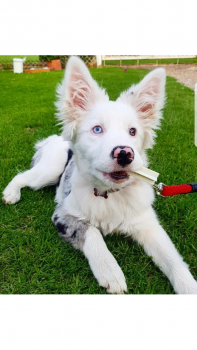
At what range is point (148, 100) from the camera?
247cm

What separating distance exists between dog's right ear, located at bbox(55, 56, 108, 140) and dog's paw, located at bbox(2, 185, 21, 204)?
1047 millimetres

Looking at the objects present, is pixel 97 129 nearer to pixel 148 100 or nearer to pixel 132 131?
pixel 132 131

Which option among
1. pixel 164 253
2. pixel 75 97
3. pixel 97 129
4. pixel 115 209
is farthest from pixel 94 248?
pixel 75 97

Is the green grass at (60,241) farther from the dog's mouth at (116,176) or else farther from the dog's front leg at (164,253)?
the dog's mouth at (116,176)

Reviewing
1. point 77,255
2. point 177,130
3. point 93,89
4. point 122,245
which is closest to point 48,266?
point 77,255

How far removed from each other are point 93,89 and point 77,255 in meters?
1.36

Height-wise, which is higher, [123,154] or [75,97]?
[75,97]

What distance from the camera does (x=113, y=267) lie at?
2.06 meters

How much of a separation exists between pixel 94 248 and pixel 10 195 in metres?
1.31

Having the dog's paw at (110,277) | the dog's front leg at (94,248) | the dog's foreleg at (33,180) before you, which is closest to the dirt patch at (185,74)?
the dog's foreleg at (33,180)

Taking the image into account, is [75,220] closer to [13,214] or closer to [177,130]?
[13,214]

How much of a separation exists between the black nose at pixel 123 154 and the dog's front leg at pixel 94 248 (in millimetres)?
705

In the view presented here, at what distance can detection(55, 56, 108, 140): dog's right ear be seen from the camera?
236 cm

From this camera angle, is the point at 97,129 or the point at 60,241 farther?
the point at 60,241
